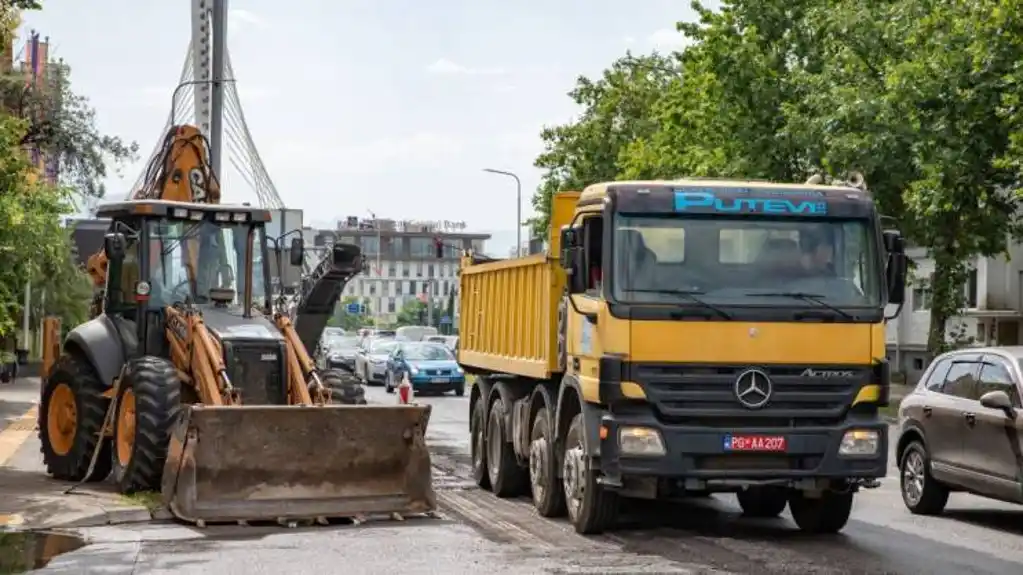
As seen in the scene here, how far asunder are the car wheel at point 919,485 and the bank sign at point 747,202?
3865 millimetres

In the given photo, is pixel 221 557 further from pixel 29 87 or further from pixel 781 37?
pixel 29 87

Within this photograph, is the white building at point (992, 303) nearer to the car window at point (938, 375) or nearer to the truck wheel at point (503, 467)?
the car window at point (938, 375)

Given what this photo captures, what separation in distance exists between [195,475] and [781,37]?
3063 centimetres

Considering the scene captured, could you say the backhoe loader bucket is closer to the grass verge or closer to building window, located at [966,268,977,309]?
the grass verge

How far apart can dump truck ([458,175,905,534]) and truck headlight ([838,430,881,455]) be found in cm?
1

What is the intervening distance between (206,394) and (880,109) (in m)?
22.0

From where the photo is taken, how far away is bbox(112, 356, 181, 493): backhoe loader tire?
15.0 meters

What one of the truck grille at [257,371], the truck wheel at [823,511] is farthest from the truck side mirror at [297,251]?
the truck wheel at [823,511]

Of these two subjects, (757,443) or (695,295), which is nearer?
(757,443)

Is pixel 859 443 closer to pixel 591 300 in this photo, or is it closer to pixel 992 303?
pixel 591 300

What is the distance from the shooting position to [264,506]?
13727 millimetres

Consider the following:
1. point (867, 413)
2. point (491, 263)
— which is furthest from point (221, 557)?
point (491, 263)

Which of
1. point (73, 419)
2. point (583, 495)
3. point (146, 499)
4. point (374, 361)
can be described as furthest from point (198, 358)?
point (374, 361)

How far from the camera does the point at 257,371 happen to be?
15797 mm
